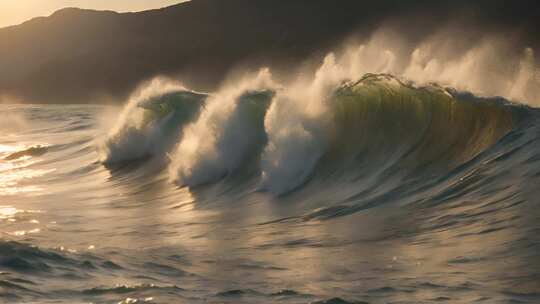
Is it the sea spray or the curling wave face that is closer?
the curling wave face

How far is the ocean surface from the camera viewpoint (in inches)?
278

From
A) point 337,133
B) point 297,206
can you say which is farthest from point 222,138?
point 297,206

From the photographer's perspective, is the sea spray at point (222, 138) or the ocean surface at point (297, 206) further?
the sea spray at point (222, 138)

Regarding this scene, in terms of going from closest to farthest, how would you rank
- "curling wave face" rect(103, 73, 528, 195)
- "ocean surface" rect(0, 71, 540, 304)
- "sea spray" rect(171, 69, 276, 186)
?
1. "ocean surface" rect(0, 71, 540, 304)
2. "curling wave face" rect(103, 73, 528, 195)
3. "sea spray" rect(171, 69, 276, 186)

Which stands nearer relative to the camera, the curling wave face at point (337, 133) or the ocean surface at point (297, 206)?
the ocean surface at point (297, 206)

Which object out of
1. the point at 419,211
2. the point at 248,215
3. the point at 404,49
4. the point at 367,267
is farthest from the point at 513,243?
the point at 404,49

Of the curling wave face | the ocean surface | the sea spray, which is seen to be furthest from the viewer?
the sea spray

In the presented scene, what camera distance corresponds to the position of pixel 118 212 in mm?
12672

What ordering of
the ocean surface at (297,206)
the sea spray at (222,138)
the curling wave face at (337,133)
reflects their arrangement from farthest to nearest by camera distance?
1. the sea spray at (222,138)
2. the curling wave face at (337,133)
3. the ocean surface at (297,206)

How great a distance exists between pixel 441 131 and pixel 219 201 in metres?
3.30

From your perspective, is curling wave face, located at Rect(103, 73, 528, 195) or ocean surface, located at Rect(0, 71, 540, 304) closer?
ocean surface, located at Rect(0, 71, 540, 304)

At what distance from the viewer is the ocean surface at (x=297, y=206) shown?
705 centimetres

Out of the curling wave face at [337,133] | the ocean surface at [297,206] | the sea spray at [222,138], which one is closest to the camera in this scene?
the ocean surface at [297,206]

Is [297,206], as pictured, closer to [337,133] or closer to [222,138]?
[337,133]
